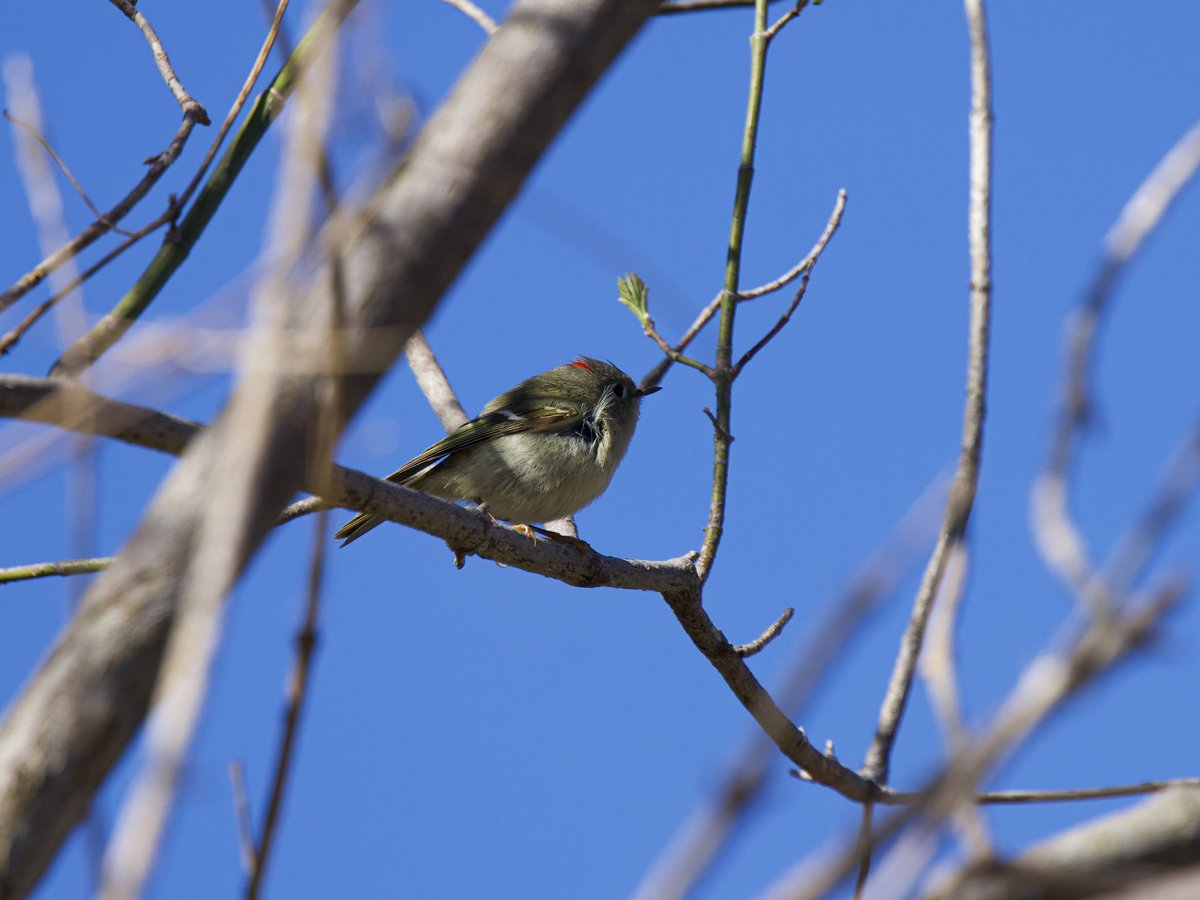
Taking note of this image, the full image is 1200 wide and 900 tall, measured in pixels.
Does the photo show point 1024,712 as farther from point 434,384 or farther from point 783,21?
point 434,384

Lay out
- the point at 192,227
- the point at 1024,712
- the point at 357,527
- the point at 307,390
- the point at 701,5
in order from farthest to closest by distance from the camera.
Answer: the point at 357,527
the point at 701,5
the point at 192,227
the point at 307,390
the point at 1024,712

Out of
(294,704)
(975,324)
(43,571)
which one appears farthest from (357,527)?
(294,704)

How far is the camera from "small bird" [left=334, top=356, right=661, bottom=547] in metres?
5.71

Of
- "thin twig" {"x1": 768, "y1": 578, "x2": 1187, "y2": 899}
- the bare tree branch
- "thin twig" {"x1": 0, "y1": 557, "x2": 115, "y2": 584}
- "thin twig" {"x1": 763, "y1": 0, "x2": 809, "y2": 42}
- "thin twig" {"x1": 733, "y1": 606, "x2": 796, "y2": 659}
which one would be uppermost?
"thin twig" {"x1": 763, "y1": 0, "x2": 809, "y2": 42}

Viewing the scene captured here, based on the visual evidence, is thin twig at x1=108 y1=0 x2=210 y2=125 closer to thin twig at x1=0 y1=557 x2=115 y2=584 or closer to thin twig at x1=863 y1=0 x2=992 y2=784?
thin twig at x1=0 y1=557 x2=115 y2=584

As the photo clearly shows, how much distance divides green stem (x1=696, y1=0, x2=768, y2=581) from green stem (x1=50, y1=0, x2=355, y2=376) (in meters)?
1.26

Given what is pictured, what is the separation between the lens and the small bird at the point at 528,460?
18.7 feet

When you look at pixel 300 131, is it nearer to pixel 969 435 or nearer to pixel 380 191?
pixel 380 191

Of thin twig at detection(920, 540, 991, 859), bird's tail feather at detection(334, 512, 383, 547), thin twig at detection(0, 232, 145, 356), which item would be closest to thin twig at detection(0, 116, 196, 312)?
thin twig at detection(0, 232, 145, 356)

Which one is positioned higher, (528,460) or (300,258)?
(528,460)

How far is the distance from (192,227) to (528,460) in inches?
114

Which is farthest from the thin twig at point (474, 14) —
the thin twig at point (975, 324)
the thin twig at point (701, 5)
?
the thin twig at point (975, 324)

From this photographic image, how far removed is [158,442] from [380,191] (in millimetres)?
983

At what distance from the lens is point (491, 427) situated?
19.3 feet
